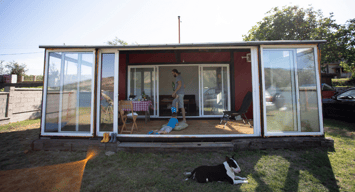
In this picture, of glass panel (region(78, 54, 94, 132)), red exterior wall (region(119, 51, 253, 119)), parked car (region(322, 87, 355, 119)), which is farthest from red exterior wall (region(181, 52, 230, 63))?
parked car (region(322, 87, 355, 119))

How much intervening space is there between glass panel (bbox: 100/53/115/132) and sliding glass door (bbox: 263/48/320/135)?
3444 millimetres

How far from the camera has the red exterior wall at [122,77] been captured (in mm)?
5969

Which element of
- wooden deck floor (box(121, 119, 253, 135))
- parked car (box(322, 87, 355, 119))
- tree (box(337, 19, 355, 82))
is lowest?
wooden deck floor (box(121, 119, 253, 135))

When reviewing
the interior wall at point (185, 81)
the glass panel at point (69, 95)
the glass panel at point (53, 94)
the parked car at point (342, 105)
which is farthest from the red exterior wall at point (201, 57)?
the parked car at point (342, 105)

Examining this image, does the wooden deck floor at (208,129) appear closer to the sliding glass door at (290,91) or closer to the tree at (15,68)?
the sliding glass door at (290,91)

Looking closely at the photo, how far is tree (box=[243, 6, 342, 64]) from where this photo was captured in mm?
8922

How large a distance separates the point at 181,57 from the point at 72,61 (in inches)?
143

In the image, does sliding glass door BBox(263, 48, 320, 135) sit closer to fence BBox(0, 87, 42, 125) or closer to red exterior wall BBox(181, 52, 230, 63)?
red exterior wall BBox(181, 52, 230, 63)

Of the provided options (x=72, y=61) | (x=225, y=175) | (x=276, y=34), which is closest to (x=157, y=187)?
(x=225, y=175)

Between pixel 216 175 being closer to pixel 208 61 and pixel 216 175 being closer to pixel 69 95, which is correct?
pixel 69 95

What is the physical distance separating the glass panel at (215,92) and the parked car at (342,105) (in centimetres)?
378

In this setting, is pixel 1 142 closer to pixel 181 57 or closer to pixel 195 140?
pixel 195 140

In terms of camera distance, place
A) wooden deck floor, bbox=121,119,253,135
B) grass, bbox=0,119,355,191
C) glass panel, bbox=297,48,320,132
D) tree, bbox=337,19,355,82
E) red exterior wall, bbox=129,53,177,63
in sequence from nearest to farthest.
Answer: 1. grass, bbox=0,119,355,191
2. glass panel, bbox=297,48,320,132
3. wooden deck floor, bbox=121,119,253,135
4. red exterior wall, bbox=129,53,177,63
5. tree, bbox=337,19,355,82

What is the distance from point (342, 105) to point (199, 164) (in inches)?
231
